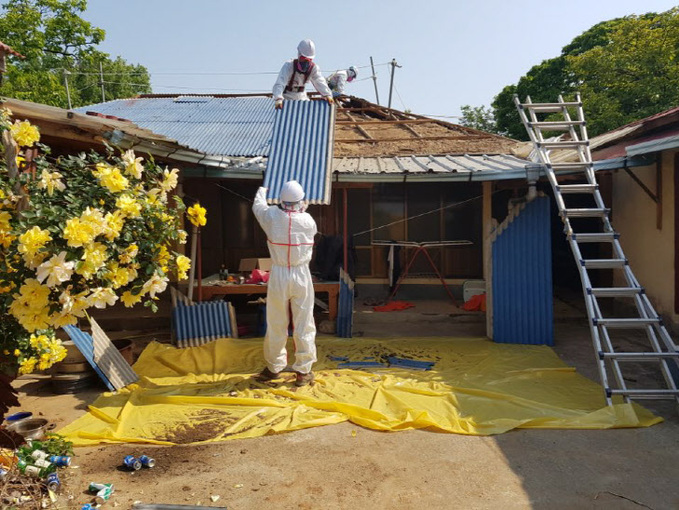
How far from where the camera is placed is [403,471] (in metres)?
3.72

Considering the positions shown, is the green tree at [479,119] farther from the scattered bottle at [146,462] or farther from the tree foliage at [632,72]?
the scattered bottle at [146,462]

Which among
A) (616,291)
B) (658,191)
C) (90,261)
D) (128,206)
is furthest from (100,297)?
(658,191)

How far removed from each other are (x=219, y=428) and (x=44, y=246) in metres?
2.51

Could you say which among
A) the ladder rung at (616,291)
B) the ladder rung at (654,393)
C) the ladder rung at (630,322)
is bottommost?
the ladder rung at (654,393)

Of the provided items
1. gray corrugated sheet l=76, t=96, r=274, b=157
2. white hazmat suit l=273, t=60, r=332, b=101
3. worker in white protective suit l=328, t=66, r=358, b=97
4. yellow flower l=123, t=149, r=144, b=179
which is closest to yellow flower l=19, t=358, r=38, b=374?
yellow flower l=123, t=149, r=144, b=179

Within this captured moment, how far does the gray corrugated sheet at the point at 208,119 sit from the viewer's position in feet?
32.3

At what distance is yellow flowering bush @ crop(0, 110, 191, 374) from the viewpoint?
263cm

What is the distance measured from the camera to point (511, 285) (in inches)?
279

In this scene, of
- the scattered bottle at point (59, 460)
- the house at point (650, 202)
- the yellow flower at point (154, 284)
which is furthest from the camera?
the house at point (650, 202)

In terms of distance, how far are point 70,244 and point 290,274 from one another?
3.06 metres

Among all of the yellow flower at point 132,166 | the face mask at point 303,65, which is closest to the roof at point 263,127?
the face mask at point 303,65

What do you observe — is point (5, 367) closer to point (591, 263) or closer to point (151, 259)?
point (151, 259)

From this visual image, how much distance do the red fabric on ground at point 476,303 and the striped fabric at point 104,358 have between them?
5279 millimetres

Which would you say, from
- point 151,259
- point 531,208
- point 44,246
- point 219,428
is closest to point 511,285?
point 531,208
